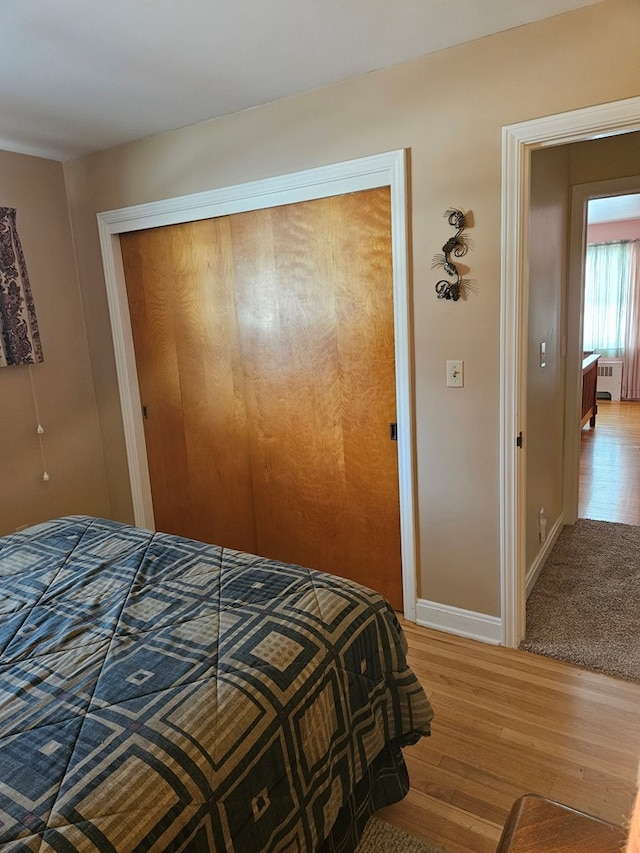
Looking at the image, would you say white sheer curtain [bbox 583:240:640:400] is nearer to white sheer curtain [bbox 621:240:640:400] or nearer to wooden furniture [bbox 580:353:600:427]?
white sheer curtain [bbox 621:240:640:400]

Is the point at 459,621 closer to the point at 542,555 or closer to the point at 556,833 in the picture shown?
the point at 542,555

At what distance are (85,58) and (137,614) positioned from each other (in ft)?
6.25

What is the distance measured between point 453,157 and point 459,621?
6.40 feet

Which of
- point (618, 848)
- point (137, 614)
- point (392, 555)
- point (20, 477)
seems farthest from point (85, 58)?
point (618, 848)

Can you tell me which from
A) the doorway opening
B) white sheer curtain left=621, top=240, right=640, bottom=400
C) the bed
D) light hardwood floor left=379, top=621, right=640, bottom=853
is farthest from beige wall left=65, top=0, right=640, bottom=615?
white sheer curtain left=621, top=240, right=640, bottom=400

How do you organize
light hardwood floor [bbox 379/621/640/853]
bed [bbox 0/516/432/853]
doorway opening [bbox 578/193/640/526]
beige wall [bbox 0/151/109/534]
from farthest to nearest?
1. doorway opening [bbox 578/193/640/526]
2. beige wall [bbox 0/151/109/534]
3. light hardwood floor [bbox 379/621/640/853]
4. bed [bbox 0/516/432/853]

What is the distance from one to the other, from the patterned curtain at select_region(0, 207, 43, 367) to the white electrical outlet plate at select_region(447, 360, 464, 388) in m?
2.25

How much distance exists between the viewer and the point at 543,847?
77 cm

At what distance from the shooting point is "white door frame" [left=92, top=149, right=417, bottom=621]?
2297mm

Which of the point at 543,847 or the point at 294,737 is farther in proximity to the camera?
the point at 294,737

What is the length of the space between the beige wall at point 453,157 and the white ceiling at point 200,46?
80 mm

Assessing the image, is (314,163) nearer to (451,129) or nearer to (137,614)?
(451,129)

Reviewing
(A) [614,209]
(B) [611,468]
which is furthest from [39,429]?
(A) [614,209]

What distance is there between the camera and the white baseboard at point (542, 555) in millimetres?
2838
